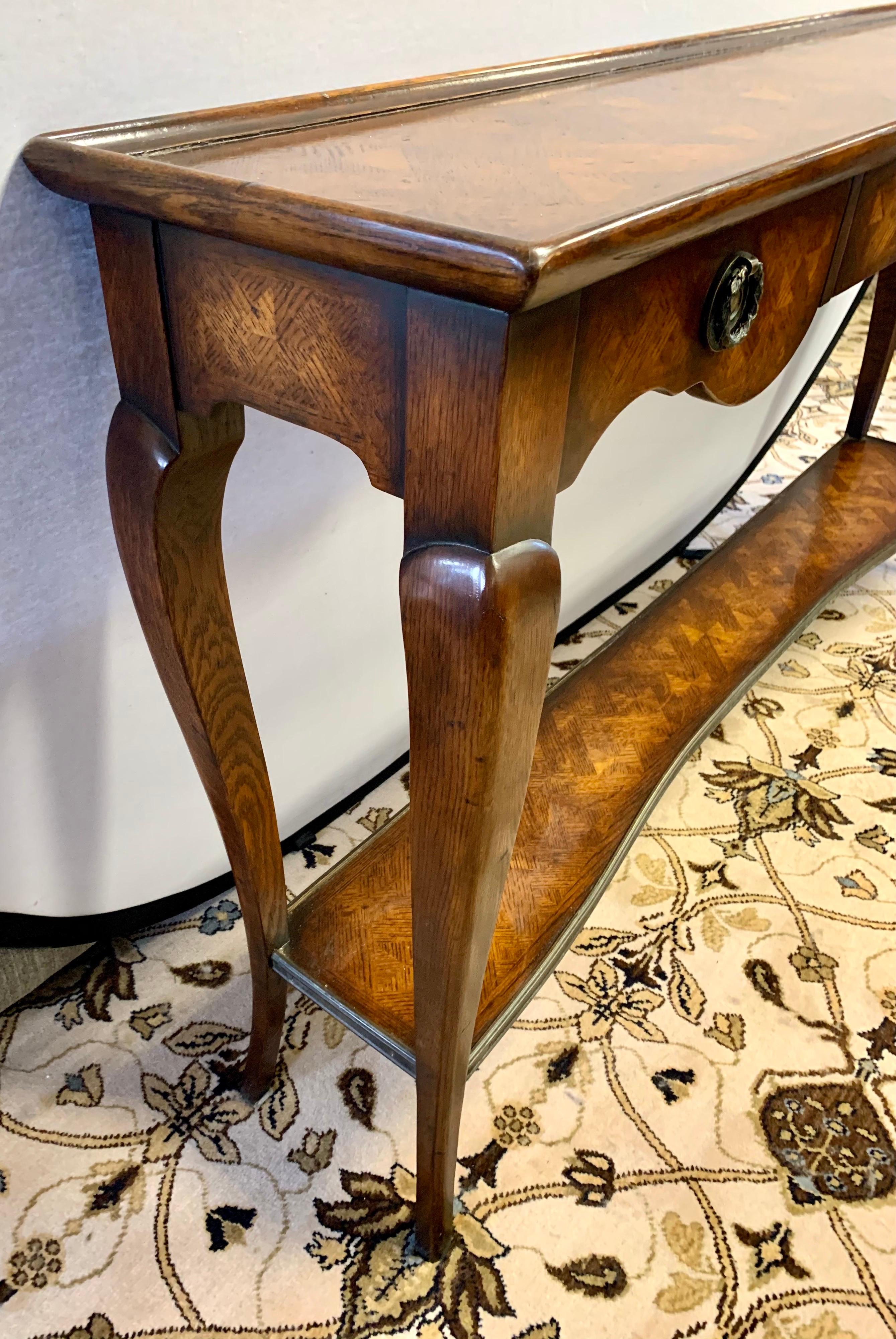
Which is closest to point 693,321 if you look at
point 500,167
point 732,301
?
point 732,301

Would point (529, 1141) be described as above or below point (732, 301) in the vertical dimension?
below

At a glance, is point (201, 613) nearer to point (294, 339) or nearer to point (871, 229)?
point (294, 339)

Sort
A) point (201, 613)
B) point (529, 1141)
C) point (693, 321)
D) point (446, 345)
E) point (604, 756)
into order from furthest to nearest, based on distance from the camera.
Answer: point (604, 756), point (529, 1141), point (201, 613), point (693, 321), point (446, 345)

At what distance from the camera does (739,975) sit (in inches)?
40.6

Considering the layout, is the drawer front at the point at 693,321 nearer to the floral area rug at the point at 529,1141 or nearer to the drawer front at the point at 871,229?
the drawer front at the point at 871,229

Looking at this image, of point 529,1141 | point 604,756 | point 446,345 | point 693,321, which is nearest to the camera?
point 446,345

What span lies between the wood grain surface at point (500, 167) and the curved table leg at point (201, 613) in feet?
0.45

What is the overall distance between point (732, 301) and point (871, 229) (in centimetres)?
25

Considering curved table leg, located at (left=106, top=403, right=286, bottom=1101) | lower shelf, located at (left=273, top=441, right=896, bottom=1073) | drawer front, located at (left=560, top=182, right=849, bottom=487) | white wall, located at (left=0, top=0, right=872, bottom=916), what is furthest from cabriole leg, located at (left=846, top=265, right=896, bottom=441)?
curved table leg, located at (left=106, top=403, right=286, bottom=1101)

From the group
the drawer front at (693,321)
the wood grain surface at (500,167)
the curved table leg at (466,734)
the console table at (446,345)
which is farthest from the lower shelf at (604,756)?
the wood grain surface at (500,167)

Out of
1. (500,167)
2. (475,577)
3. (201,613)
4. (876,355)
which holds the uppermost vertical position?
(500,167)

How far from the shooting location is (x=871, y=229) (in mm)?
708

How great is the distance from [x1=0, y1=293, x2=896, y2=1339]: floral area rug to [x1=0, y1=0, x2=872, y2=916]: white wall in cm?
15

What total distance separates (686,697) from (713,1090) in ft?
1.42
